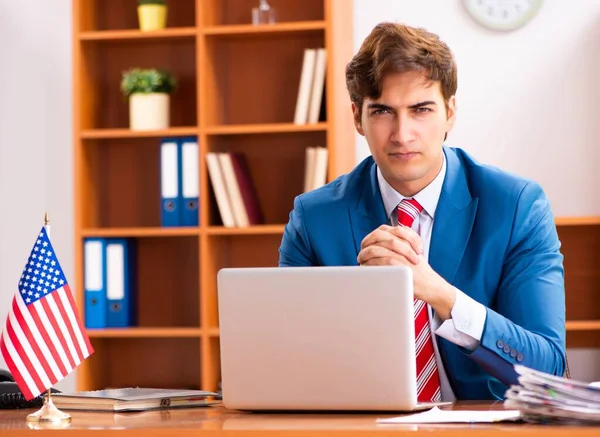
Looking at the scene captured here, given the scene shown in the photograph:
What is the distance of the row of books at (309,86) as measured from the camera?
3.80 m

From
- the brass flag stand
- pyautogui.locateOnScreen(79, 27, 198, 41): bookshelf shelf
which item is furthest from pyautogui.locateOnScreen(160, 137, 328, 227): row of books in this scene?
the brass flag stand

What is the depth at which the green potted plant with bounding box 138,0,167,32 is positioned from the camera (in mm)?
3928

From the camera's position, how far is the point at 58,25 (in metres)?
4.29

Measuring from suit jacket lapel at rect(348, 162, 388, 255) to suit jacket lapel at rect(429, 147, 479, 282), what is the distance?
138 millimetres

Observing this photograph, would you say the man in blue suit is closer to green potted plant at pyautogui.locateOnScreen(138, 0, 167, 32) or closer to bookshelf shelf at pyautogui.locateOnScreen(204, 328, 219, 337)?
bookshelf shelf at pyautogui.locateOnScreen(204, 328, 219, 337)

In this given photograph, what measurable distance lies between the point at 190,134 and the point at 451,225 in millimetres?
1903

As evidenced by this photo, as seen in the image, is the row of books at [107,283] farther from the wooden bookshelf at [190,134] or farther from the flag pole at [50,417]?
the flag pole at [50,417]

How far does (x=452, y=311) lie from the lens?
183cm

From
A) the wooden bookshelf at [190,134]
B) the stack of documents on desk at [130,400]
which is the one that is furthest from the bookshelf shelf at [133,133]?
the stack of documents on desk at [130,400]

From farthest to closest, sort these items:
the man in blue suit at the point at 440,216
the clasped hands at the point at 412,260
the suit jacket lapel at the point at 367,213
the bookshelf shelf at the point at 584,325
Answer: the bookshelf shelf at the point at 584,325 → the suit jacket lapel at the point at 367,213 → the man in blue suit at the point at 440,216 → the clasped hands at the point at 412,260

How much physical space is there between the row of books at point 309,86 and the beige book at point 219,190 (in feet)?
1.17

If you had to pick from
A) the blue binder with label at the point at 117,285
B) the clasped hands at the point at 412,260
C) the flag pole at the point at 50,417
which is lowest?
the blue binder with label at the point at 117,285

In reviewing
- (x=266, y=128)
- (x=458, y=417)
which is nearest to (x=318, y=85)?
(x=266, y=128)

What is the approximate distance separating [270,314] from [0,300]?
9.41 feet
